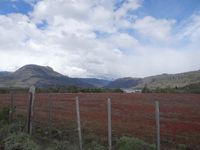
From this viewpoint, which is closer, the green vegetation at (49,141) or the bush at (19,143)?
the green vegetation at (49,141)

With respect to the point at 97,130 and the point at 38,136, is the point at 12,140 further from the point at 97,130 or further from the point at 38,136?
the point at 97,130

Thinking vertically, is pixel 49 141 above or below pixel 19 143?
below

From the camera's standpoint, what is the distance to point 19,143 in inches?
392

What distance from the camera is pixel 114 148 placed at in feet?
32.1

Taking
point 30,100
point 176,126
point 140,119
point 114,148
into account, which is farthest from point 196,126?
point 30,100

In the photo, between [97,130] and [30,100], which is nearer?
[30,100]

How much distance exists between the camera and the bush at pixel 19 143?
31.9 feet

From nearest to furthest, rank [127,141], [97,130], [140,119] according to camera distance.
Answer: [127,141] < [97,130] < [140,119]

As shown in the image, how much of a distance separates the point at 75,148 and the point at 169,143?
13.0 feet

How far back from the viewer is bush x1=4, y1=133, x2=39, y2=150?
31.9ft

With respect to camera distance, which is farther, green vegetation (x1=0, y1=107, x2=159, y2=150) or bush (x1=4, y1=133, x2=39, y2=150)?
bush (x1=4, y1=133, x2=39, y2=150)

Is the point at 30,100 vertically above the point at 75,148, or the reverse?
the point at 30,100

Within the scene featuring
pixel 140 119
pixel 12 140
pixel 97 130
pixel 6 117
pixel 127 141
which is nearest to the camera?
pixel 127 141

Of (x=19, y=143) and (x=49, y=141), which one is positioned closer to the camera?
(x=19, y=143)
